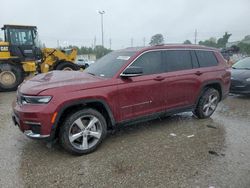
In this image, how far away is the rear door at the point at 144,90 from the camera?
4.41 m

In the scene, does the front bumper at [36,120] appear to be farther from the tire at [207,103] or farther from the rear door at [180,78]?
the tire at [207,103]

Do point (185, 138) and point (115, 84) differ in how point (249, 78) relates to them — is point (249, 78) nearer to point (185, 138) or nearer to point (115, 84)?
point (185, 138)

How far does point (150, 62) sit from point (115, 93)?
1105 millimetres

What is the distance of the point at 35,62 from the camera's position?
39.3 ft

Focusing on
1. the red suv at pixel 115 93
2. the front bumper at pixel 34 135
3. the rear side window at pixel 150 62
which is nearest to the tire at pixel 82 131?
the red suv at pixel 115 93

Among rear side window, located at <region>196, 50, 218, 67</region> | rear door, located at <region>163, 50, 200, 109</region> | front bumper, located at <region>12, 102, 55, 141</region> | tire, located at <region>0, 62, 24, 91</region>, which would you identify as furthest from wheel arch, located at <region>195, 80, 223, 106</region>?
tire, located at <region>0, 62, 24, 91</region>

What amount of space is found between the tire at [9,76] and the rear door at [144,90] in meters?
8.37

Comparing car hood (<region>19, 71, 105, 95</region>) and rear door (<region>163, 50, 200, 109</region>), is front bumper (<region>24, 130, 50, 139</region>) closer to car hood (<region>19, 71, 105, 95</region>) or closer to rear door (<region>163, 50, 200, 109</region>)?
car hood (<region>19, 71, 105, 95</region>)

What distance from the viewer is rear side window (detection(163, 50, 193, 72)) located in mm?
5105

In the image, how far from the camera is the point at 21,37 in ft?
38.3

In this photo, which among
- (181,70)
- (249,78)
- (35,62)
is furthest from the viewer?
(35,62)

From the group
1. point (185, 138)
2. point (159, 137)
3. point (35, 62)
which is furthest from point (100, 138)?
point (35, 62)

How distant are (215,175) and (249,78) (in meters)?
5.97

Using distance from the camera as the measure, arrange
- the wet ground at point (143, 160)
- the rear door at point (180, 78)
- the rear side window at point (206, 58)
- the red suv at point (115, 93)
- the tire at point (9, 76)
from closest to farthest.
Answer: the wet ground at point (143, 160) → the red suv at point (115, 93) → the rear door at point (180, 78) → the rear side window at point (206, 58) → the tire at point (9, 76)
